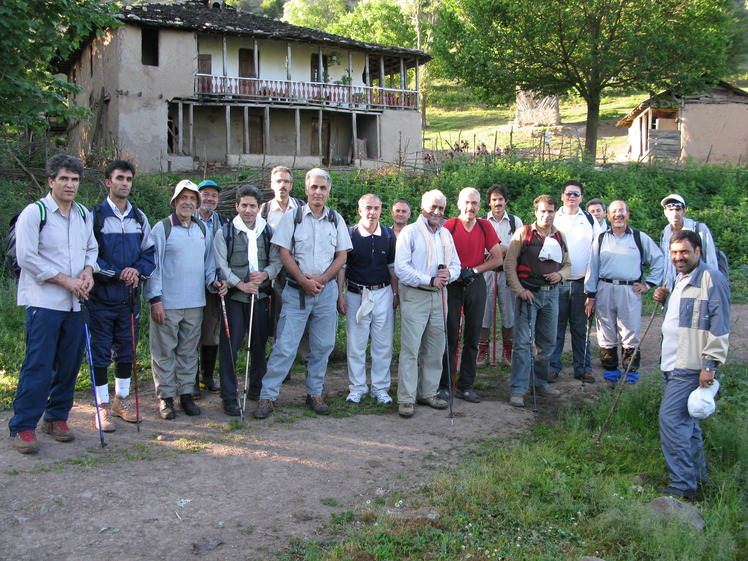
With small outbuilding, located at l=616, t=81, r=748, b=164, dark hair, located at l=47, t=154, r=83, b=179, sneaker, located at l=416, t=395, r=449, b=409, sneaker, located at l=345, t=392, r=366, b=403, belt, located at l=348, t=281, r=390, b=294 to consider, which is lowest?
sneaker, located at l=416, t=395, r=449, b=409

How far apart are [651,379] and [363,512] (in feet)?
12.8

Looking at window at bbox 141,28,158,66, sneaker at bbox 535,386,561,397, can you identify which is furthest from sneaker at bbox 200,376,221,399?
window at bbox 141,28,158,66

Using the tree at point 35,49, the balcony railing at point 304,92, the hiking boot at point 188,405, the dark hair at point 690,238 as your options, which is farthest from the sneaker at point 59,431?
the balcony railing at point 304,92

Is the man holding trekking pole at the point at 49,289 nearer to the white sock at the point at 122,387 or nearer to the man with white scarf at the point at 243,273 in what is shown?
the white sock at the point at 122,387

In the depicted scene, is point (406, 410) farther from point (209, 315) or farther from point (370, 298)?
point (209, 315)

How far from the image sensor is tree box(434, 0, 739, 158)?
23.2 meters

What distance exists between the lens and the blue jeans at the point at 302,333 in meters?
6.11

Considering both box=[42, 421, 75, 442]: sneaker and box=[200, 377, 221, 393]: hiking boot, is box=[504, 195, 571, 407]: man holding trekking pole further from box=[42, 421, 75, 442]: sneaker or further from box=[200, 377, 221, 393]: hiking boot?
box=[42, 421, 75, 442]: sneaker

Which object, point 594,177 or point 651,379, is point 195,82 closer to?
point 594,177

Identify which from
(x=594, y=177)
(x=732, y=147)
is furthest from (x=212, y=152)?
(x=732, y=147)

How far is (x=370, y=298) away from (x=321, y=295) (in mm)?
513

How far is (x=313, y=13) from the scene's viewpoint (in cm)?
4800

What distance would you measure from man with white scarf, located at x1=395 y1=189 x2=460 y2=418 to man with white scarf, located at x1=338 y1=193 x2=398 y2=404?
0.25 meters

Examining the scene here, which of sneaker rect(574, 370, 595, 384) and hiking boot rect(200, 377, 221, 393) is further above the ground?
hiking boot rect(200, 377, 221, 393)
